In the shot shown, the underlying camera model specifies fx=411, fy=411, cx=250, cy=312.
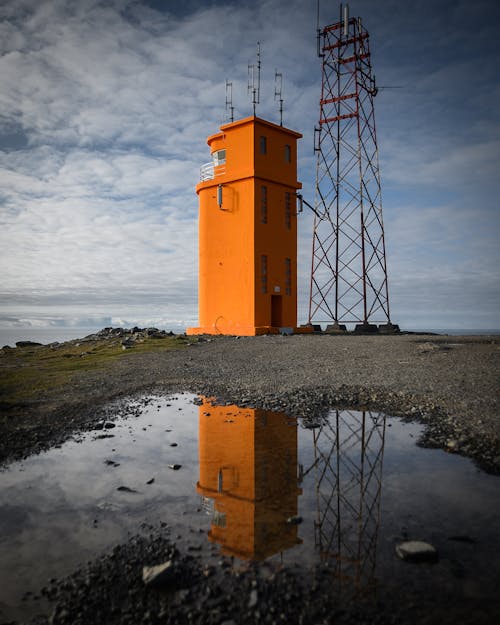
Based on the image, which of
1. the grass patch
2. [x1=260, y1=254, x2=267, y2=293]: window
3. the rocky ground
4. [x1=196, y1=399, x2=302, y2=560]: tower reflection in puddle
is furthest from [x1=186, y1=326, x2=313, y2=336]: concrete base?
[x1=196, y1=399, x2=302, y2=560]: tower reflection in puddle

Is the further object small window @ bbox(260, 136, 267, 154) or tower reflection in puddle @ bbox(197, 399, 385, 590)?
small window @ bbox(260, 136, 267, 154)

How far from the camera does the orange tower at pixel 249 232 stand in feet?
80.9

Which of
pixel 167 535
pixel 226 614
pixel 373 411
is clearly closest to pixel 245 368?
pixel 373 411

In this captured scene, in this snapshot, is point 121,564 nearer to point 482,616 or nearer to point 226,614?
point 226,614

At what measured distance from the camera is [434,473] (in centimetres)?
566

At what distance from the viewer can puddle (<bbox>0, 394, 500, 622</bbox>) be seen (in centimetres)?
367

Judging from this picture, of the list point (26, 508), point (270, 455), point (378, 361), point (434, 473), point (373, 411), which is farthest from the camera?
point (378, 361)

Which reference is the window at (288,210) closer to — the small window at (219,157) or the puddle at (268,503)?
the small window at (219,157)

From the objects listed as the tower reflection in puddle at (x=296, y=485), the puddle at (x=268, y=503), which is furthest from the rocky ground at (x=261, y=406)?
the tower reflection in puddle at (x=296, y=485)

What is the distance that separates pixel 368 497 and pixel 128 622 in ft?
10.0

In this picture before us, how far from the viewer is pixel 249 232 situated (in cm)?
2464

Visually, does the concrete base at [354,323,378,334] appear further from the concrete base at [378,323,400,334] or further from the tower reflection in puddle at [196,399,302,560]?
the tower reflection in puddle at [196,399,302,560]

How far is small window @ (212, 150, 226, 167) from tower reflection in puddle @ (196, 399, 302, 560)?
21.6m

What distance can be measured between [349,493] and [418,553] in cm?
145
